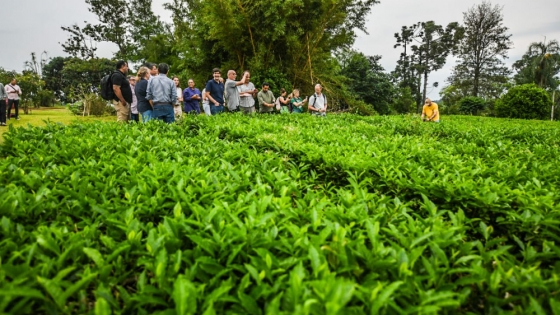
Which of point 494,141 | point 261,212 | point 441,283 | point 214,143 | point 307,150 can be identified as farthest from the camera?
point 494,141

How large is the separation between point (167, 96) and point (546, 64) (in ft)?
167

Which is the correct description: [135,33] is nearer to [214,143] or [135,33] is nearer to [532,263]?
[214,143]

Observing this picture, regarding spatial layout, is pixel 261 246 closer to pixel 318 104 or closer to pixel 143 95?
pixel 143 95

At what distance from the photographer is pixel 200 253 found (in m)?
1.41

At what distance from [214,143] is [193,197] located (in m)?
1.93

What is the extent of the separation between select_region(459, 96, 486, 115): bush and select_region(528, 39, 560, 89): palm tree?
14.9m

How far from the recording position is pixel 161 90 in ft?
20.0

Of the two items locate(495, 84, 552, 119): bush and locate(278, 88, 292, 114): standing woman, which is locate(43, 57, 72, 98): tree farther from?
locate(495, 84, 552, 119): bush

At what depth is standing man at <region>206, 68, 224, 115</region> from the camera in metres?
8.18

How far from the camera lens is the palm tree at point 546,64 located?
39375 mm

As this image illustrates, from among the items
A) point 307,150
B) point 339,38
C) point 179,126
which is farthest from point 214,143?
point 339,38

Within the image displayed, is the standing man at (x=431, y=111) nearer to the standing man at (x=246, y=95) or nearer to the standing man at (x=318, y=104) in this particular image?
the standing man at (x=318, y=104)

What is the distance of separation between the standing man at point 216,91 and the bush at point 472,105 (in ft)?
106

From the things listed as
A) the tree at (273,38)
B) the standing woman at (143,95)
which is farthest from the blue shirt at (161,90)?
the tree at (273,38)
